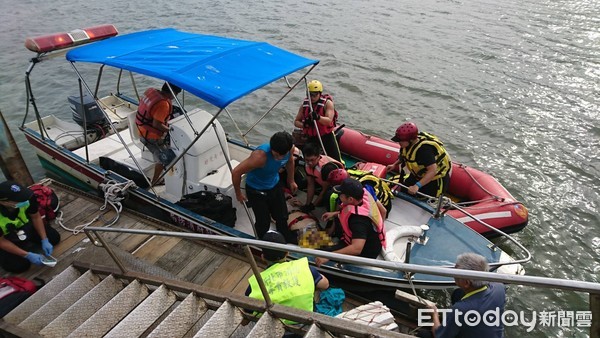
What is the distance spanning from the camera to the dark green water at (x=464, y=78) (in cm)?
751

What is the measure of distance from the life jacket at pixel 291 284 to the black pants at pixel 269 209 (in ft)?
6.15

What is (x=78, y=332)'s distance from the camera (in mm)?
3598

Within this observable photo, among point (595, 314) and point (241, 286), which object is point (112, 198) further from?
point (595, 314)

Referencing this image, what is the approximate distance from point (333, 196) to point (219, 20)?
626 inches

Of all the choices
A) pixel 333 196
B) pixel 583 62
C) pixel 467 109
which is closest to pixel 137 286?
pixel 333 196

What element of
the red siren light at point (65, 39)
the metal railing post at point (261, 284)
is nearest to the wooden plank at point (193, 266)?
the metal railing post at point (261, 284)

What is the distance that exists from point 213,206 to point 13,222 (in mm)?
2583

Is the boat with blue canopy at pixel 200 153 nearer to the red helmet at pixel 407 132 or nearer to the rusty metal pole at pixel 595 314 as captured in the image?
the red helmet at pixel 407 132

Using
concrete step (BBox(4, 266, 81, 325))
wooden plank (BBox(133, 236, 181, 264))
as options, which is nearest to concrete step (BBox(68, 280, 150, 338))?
concrete step (BBox(4, 266, 81, 325))

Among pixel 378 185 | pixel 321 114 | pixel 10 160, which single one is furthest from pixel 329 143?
pixel 10 160

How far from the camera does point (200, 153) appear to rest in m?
5.95

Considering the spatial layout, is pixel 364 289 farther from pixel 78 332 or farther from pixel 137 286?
pixel 78 332

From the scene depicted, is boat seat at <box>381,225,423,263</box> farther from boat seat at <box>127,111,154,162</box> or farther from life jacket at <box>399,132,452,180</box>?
boat seat at <box>127,111,154,162</box>

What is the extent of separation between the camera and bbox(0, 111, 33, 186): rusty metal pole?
276 inches
